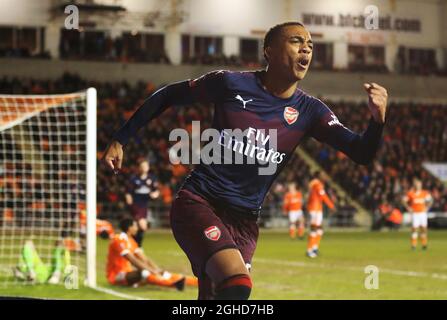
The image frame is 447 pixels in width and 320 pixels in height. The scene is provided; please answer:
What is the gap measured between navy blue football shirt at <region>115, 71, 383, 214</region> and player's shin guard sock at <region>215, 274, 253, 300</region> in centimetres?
60

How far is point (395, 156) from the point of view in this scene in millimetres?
34469

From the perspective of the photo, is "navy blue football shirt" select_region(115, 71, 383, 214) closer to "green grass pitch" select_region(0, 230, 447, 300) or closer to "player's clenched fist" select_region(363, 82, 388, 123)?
"player's clenched fist" select_region(363, 82, 388, 123)

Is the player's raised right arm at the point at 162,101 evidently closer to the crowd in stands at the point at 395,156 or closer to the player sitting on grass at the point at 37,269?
the player sitting on grass at the point at 37,269

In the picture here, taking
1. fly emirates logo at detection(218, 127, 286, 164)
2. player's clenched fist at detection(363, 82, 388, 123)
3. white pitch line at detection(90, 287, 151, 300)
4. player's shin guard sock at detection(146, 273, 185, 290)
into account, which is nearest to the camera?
player's clenched fist at detection(363, 82, 388, 123)

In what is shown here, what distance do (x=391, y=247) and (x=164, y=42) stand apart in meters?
19.3

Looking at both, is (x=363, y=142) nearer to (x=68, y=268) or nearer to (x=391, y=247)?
(x=68, y=268)

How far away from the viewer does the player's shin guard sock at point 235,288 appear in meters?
5.18

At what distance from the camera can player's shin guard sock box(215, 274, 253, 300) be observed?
5.18 m

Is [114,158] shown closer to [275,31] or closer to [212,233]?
[212,233]

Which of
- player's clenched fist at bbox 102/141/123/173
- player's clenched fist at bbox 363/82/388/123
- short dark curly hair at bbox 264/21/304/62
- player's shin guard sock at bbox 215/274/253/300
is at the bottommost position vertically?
player's shin guard sock at bbox 215/274/253/300

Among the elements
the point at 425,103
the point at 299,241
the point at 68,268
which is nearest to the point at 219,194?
the point at 68,268

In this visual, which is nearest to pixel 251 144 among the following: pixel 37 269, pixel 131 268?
pixel 131 268

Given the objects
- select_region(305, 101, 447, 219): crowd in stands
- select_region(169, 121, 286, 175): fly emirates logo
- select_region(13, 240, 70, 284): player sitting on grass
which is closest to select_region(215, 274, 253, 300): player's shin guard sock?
select_region(169, 121, 286, 175): fly emirates logo

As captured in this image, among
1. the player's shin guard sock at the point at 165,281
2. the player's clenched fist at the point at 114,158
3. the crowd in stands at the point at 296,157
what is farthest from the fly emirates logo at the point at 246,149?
the crowd in stands at the point at 296,157
